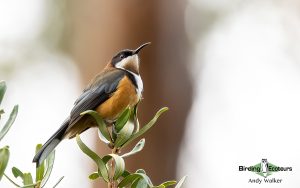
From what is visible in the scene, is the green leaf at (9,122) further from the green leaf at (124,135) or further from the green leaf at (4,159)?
the green leaf at (124,135)

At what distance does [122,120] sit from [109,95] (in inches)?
55.0

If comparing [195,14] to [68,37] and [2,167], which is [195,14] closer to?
[68,37]

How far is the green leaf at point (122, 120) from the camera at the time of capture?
1352 mm

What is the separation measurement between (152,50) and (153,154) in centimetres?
103

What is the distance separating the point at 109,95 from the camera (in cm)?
277

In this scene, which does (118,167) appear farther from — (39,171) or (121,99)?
(121,99)

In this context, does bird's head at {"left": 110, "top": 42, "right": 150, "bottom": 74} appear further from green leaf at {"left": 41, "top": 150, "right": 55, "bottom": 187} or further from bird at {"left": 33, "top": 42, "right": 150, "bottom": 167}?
green leaf at {"left": 41, "top": 150, "right": 55, "bottom": 187}

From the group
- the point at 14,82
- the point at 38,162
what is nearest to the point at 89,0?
the point at 14,82

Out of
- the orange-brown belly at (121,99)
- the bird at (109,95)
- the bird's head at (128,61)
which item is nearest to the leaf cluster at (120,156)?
the bird at (109,95)

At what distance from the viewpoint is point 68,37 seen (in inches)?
304

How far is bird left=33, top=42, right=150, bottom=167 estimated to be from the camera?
217 cm

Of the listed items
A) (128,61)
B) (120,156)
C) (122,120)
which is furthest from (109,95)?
(120,156)

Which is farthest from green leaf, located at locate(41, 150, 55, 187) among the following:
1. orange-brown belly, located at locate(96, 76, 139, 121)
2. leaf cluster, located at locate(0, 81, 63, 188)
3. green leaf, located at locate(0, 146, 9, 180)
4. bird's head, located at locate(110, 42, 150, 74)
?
bird's head, located at locate(110, 42, 150, 74)

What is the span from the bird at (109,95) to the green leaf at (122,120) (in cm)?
53
